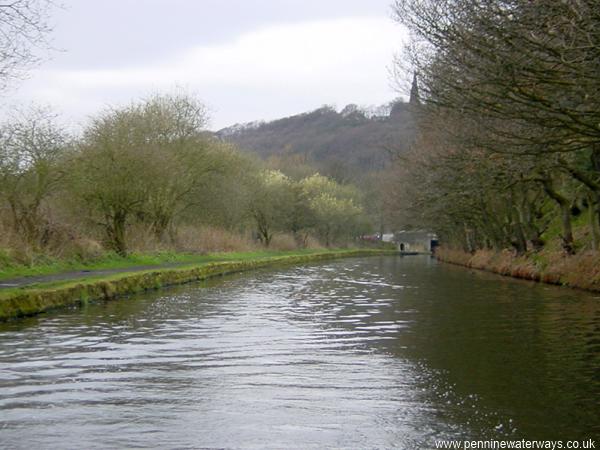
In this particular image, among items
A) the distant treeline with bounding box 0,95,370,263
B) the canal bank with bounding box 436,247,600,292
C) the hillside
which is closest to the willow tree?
the distant treeline with bounding box 0,95,370,263

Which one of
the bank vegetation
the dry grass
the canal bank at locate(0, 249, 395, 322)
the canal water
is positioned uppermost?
the bank vegetation

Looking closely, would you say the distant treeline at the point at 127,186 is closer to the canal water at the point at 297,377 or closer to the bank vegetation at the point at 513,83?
the canal water at the point at 297,377

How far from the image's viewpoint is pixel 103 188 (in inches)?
A: 1131

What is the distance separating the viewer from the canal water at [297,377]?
21.0 feet

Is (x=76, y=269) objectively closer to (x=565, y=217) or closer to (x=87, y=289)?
(x=87, y=289)

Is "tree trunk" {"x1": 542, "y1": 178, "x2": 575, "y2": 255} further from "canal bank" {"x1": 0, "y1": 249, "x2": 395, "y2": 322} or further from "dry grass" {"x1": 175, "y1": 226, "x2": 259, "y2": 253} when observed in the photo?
"dry grass" {"x1": 175, "y1": 226, "x2": 259, "y2": 253}

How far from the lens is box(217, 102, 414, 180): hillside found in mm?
97625

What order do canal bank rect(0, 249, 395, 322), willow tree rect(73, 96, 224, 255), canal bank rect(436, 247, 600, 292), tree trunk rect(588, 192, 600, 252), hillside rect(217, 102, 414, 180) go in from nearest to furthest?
canal bank rect(0, 249, 395, 322), canal bank rect(436, 247, 600, 292), tree trunk rect(588, 192, 600, 252), willow tree rect(73, 96, 224, 255), hillside rect(217, 102, 414, 180)

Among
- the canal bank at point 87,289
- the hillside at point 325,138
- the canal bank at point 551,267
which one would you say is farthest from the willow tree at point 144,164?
the hillside at point 325,138

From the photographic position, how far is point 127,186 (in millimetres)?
29469

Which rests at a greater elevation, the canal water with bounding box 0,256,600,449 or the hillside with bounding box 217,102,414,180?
the hillside with bounding box 217,102,414,180

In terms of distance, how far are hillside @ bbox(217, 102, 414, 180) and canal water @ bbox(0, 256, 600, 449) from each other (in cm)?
7557

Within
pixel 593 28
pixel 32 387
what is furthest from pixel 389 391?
pixel 593 28

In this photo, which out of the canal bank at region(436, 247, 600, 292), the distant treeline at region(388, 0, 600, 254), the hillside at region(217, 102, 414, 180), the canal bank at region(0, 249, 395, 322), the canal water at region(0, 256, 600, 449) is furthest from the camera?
the hillside at region(217, 102, 414, 180)
